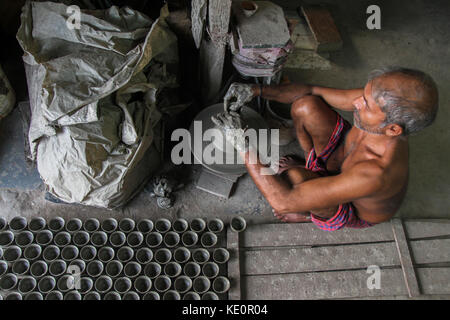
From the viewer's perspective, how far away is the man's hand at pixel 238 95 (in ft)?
7.62

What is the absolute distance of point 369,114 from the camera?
72.7 inches

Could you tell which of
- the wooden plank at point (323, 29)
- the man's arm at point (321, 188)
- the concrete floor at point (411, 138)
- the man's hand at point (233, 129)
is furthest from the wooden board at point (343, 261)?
the wooden plank at point (323, 29)

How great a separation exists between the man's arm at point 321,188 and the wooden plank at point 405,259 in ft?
3.00

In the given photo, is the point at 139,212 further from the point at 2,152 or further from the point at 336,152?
the point at 336,152

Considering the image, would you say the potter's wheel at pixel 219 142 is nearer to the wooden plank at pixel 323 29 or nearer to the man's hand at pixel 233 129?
the man's hand at pixel 233 129

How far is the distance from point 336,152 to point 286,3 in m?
2.19

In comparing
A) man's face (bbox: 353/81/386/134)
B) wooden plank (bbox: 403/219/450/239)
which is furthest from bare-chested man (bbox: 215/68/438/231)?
wooden plank (bbox: 403/219/450/239)

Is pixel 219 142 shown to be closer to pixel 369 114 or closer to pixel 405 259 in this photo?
pixel 369 114

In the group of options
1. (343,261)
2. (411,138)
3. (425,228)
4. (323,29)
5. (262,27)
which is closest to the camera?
(262,27)

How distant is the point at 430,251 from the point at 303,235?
3.11 feet

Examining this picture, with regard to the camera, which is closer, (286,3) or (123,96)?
(123,96)

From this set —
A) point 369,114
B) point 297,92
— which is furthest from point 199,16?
point 369,114

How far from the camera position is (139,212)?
2676mm
